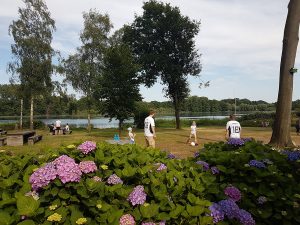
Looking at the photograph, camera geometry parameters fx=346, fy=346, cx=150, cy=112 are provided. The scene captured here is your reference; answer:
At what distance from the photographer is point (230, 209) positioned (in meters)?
3.27

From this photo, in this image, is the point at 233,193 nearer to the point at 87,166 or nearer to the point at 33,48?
the point at 87,166

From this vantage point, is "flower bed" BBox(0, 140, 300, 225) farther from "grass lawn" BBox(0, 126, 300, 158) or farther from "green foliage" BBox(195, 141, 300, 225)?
"grass lawn" BBox(0, 126, 300, 158)

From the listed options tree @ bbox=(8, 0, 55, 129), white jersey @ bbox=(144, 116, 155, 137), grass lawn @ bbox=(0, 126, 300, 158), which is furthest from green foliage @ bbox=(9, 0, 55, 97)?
white jersey @ bbox=(144, 116, 155, 137)

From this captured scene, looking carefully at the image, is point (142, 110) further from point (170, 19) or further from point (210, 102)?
point (210, 102)

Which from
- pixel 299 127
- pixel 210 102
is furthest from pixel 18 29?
pixel 210 102

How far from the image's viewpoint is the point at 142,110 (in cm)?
4572

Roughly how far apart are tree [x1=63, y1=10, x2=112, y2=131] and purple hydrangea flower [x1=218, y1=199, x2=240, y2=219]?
42534 millimetres

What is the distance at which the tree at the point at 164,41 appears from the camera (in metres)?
42.4

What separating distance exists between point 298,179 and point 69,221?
8.79 ft

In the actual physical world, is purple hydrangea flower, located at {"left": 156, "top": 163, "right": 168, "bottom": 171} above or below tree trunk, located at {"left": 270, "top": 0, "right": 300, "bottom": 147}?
below

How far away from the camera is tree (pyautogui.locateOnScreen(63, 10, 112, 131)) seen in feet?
149

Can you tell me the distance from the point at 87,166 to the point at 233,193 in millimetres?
1554

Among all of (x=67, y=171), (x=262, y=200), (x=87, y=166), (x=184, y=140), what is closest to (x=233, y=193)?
(x=262, y=200)

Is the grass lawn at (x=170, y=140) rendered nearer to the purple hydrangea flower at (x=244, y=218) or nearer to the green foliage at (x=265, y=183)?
the green foliage at (x=265, y=183)
